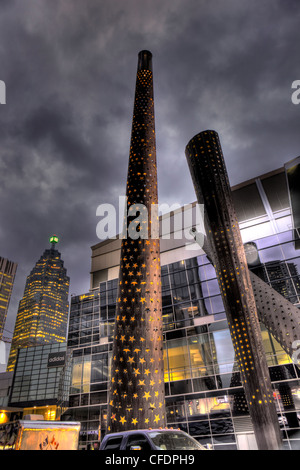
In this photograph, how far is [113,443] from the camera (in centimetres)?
432

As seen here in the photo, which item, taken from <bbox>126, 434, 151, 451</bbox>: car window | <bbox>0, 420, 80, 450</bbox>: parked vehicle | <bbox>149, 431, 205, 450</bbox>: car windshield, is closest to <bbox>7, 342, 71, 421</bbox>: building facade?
<bbox>0, 420, 80, 450</bbox>: parked vehicle

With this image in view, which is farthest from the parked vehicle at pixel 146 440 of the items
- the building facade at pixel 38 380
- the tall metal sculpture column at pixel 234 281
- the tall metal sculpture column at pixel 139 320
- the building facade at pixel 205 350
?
the building facade at pixel 38 380

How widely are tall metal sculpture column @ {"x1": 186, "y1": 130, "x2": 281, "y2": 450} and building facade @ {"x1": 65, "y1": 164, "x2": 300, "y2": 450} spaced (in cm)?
1127

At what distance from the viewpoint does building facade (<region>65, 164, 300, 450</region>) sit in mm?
21828

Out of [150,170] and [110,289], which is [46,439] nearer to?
[150,170]

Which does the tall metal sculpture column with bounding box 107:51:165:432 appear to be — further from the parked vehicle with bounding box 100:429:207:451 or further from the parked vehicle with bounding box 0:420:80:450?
the parked vehicle with bounding box 0:420:80:450

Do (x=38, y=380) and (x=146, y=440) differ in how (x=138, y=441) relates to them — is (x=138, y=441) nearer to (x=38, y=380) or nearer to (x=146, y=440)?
(x=146, y=440)

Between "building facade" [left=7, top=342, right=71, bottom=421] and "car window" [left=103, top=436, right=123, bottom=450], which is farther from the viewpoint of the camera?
"building facade" [left=7, top=342, right=71, bottom=421]

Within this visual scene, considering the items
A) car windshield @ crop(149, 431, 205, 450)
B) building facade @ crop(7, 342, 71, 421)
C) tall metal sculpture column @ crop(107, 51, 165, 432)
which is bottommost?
car windshield @ crop(149, 431, 205, 450)

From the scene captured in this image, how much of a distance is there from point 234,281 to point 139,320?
4.59 meters

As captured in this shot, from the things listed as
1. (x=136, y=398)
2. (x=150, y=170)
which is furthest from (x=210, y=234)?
(x=136, y=398)

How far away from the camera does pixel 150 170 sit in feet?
23.4

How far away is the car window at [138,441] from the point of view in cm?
399
